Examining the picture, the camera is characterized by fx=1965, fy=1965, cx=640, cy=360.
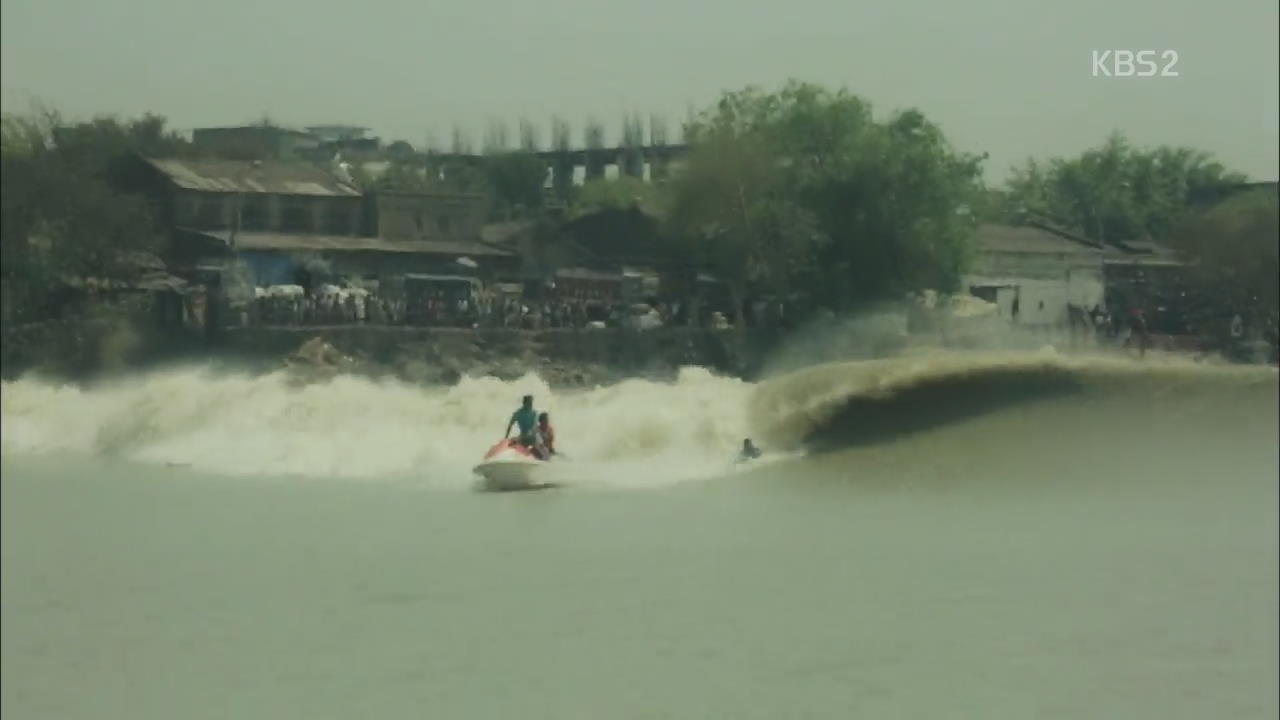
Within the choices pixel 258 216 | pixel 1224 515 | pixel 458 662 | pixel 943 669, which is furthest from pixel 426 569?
pixel 258 216

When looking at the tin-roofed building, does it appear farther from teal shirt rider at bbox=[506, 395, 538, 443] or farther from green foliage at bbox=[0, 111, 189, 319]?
teal shirt rider at bbox=[506, 395, 538, 443]

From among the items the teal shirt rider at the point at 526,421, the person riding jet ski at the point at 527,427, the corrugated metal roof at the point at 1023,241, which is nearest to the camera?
the person riding jet ski at the point at 527,427

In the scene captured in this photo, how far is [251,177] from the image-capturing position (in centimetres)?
3147

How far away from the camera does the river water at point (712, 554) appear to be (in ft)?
29.5

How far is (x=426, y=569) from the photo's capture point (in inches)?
510

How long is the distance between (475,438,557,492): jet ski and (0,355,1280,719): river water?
38 cm

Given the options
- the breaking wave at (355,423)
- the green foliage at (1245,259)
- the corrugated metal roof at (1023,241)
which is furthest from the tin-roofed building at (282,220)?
the green foliage at (1245,259)

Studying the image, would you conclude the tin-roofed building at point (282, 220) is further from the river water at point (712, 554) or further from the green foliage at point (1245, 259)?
the green foliage at point (1245, 259)

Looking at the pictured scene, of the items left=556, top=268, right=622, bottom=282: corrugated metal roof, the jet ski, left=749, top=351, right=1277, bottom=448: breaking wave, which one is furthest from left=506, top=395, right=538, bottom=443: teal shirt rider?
left=556, top=268, right=622, bottom=282: corrugated metal roof

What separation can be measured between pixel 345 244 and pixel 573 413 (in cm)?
893

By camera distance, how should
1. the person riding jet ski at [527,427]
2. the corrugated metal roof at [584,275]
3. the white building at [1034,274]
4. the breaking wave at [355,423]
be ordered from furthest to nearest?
1. the corrugated metal roof at [584,275]
2. the white building at [1034,274]
3. the breaking wave at [355,423]
4. the person riding jet ski at [527,427]

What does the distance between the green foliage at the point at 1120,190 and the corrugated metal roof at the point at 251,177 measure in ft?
35.5

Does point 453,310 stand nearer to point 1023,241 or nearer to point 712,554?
point 1023,241

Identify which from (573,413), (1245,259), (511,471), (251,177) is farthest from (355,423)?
(1245,259)
